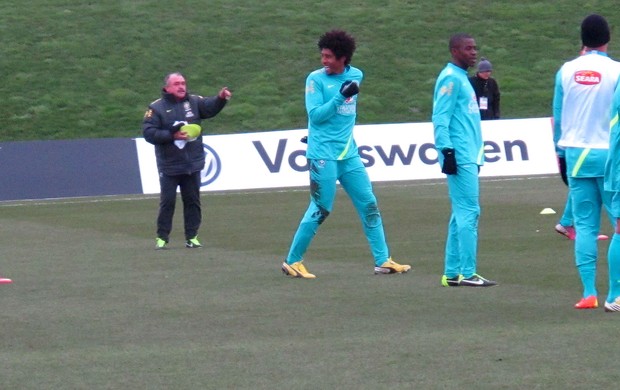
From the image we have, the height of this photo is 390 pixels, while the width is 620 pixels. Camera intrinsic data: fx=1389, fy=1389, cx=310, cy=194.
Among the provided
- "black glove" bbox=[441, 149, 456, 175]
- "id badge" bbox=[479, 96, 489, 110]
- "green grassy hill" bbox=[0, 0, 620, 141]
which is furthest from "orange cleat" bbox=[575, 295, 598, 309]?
"green grassy hill" bbox=[0, 0, 620, 141]

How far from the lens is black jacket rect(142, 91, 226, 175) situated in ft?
47.4

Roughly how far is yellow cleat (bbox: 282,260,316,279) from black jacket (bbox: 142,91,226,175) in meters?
3.49

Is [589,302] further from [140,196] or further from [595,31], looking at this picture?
[140,196]

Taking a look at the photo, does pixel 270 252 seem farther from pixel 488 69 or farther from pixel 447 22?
pixel 447 22

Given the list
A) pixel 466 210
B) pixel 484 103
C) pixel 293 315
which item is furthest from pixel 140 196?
pixel 293 315

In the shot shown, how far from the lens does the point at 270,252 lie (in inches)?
531

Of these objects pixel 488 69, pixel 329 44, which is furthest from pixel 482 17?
pixel 329 44

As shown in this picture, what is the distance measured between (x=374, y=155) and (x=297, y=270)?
12397 mm

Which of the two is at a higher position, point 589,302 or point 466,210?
point 466,210

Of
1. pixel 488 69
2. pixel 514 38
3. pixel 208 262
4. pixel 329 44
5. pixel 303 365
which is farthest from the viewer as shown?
pixel 514 38

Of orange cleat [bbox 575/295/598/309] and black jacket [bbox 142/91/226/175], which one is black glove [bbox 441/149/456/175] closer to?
orange cleat [bbox 575/295/598/309]

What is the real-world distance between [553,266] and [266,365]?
15.5 feet

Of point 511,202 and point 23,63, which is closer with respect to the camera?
point 511,202

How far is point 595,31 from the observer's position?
863 centimetres
